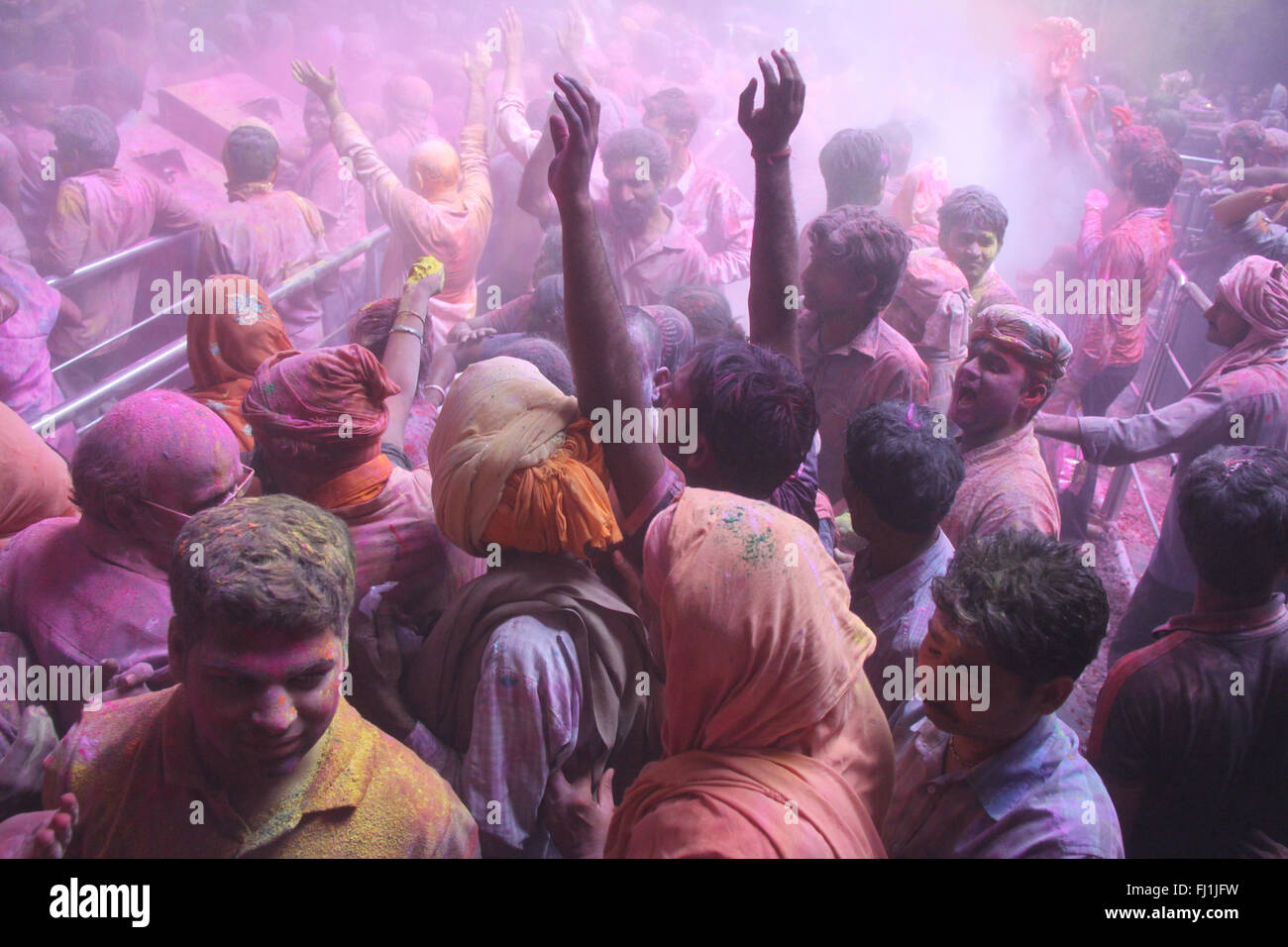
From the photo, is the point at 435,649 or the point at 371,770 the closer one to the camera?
the point at 371,770

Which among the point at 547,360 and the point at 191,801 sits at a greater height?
the point at 547,360

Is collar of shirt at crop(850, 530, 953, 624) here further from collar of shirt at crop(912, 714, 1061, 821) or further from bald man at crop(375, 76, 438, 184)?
bald man at crop(375, 76, 438, 184)

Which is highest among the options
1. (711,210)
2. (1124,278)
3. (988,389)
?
(711,210)

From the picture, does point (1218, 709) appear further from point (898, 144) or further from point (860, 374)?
point (898, 144)

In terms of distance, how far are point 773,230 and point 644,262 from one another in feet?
7.01

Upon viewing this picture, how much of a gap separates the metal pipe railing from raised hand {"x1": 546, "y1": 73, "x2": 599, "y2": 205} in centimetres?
366

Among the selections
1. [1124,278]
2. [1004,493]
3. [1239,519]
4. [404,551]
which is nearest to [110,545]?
[404,551]

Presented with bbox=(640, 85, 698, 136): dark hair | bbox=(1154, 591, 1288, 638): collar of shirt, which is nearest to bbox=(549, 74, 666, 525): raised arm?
bbox=(1154, 591, 1288, 638): collar of shirt

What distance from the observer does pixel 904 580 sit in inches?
73.8

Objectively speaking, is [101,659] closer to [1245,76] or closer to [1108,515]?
[1108,515]

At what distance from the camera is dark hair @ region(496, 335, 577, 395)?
2188mm

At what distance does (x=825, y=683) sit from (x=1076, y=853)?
1.71ft
